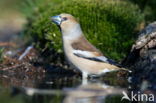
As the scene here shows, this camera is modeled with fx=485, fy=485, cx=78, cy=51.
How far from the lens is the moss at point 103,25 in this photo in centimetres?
948

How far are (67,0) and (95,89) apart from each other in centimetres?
365

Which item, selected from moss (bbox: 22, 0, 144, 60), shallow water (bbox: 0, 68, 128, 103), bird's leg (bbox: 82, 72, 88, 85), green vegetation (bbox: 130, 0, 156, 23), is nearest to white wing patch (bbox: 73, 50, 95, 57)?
bird's leg (bbox: 82, 72, 88, 85)

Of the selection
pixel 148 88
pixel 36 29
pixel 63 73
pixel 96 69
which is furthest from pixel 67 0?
pixel 148 88

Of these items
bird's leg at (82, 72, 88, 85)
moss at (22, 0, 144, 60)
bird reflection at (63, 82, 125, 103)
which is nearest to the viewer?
bird reflection at (63, 82, 125, 103)

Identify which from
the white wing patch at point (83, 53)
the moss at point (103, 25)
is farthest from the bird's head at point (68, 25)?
the moss at point (103, 25)

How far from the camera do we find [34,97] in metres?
6.96

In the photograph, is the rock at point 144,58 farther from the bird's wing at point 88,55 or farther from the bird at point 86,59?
the bird's wing at point 88,55

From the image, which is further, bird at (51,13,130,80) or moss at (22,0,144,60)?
moss at (22,0,144,60)

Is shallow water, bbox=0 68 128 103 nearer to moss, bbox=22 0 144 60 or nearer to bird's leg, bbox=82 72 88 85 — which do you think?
bird's leg, bbox=82 72 88 85

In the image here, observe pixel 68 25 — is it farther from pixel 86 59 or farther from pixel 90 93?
pixel 90 93

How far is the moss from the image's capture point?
948 centimetres

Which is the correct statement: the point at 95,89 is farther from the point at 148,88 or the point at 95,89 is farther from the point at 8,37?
the point at 8,37

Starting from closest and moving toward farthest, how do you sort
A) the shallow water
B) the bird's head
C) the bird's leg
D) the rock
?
the shallow water
the bird's leg
the rock
the bird's head

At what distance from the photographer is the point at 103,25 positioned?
9.65 meters
